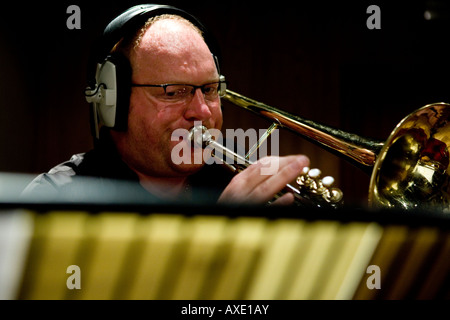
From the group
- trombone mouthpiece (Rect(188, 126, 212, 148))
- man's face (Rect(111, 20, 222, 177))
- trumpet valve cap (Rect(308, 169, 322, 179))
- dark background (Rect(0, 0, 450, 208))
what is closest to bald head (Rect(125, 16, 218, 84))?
man's face (Rect(111, 20, 222, 177))

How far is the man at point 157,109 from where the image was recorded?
1.42 meters

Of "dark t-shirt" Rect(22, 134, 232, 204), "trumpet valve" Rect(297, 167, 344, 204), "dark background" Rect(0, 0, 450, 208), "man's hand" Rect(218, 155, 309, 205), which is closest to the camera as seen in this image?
"man's hand" Rect(218, 155, 309, 205)

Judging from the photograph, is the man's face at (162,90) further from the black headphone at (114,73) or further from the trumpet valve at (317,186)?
the trumpet valve at (317,186)

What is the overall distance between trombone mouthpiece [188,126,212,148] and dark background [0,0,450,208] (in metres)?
1.44

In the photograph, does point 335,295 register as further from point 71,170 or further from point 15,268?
point 71,170

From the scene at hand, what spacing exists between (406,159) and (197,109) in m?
0.69

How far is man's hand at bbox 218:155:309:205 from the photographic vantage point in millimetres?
1038

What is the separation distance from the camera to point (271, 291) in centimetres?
68

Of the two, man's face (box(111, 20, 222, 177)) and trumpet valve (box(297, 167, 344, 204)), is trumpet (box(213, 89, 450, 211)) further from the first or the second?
man's face (box(111, 20, 222, 177))

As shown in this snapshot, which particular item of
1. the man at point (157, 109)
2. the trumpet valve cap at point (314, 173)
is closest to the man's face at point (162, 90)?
the man at point (157, 109)

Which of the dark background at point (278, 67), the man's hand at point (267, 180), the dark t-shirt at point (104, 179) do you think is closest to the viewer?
the man's hand at point (267, 180)

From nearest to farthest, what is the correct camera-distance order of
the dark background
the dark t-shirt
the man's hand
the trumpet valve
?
the man's hand, the dark t-shirt, the trumpet valve, the dark background

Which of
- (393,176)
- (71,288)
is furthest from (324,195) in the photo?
(71,288)

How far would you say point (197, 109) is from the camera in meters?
1.43
